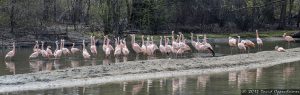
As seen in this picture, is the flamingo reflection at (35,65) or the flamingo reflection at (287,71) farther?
the flamingo reflection at (35,65)

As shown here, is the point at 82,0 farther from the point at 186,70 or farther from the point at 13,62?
the point at 186,70

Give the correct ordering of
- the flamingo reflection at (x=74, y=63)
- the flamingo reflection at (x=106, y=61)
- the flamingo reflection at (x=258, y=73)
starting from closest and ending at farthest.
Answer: the flamingo reflection at (x=258, y=73), the flamingo reflection at (x=74, y=63), the flamingo reflection at (x=106, y=61)

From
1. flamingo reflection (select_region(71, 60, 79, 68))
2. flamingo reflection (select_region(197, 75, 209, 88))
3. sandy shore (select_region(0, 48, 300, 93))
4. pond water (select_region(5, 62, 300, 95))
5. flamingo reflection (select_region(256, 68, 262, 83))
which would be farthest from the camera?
flamingo reflection (select_region(71, 60, 79, 68))

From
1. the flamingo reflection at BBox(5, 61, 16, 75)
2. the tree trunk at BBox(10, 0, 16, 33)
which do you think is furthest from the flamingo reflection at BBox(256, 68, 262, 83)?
the tree trunk at BBox(10, 0, 16, 33)

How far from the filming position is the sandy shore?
19828 mm

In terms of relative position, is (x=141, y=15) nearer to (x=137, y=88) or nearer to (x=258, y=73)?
(x=258, y=73)

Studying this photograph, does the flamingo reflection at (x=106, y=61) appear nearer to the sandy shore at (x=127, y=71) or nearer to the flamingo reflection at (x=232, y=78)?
the sandy shore at (x=127, y=71)

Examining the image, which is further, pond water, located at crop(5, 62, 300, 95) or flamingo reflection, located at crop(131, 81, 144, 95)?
flamingo reflection, located at crop(131, 81, 144, 95)

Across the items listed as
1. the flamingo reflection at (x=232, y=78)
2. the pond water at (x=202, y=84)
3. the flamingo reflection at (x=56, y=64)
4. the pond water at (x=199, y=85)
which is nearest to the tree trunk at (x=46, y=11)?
the flamingo reflection at (x=56, y=64)

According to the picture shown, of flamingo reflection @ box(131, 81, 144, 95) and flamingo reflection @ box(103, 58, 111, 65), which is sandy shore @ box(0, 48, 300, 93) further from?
flamingo reflection @ box(103, 58, 111, 65)

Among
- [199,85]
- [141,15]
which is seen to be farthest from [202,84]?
[141,15]

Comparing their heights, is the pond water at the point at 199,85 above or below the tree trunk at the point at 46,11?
below

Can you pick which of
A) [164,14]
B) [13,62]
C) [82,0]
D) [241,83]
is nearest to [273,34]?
[164,14]

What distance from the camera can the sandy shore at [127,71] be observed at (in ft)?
65.1
